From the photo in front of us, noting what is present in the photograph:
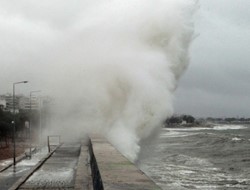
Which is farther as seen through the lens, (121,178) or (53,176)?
(53,176)

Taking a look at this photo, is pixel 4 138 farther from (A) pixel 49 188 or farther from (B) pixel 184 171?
(A) pixel 49 188

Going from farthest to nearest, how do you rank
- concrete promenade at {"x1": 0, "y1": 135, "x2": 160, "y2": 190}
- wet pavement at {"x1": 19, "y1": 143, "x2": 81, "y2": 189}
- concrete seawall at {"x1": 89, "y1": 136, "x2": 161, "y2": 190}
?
wet pavement at {"x1": 19, "y1": 143, "x2": 81, "y2": 189}, concrete promenade at {"x1": 0, "y1": 135, "x2": 160, "y2": 190}, concrete seawall at {"x1": 89, "y1": 136, "x2": 161, "y2": 190}

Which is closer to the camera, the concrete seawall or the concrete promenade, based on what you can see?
the concrete seawall

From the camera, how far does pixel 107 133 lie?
39594mm

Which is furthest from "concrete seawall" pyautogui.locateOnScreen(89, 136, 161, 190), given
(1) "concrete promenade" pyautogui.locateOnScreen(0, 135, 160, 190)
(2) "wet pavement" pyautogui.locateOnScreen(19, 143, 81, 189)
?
(2) "wet pavement" pyautogui.locateOnScreen(19, 143, 81, 189)

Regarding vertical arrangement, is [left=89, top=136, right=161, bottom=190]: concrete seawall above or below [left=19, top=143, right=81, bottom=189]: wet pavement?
above

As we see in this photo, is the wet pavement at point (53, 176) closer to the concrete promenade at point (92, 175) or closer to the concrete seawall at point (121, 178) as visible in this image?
the concrete promenade at point (92, 175)

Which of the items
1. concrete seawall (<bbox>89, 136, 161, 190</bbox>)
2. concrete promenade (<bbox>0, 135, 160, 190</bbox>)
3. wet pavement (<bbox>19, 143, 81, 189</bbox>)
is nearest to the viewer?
concrete seawall (<bbox>89, 136, 161, 190</bbox>)

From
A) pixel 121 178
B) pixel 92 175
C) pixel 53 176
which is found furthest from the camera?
pixel 53 176

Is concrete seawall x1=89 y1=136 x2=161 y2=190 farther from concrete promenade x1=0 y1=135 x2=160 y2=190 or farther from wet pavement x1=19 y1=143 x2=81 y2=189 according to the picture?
wet pavement x1=19 y1=143 x2=81 y2=189

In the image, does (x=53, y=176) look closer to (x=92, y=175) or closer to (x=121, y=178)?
(x=92, y=175)

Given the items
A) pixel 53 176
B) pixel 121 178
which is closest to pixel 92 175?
pixel 53 176

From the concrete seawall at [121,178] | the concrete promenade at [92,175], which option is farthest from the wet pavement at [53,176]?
the concrete seawall at [121,178]

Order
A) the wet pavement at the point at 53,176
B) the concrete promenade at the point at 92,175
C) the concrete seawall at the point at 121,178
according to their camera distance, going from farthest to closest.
A: 1. the wet pavement at the point at 53,176
2. the concrete promenade at the point at 92,175
3. the concrete seawall at the point at 121,178
